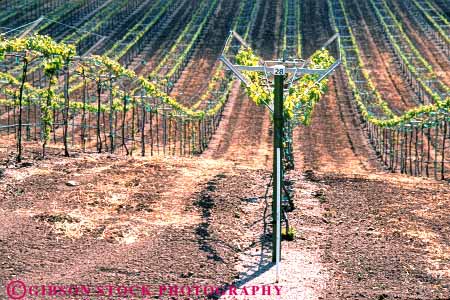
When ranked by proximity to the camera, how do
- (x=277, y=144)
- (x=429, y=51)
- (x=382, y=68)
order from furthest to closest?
(x=429, y=51), (x=382, y=68), (x=277, y=144)

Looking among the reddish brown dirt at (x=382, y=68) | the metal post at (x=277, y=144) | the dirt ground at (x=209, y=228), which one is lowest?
the dirt ground at (x=209, y=228)

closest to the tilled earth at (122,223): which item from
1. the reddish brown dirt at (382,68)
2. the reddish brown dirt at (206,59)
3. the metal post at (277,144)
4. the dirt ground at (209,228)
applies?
the dirt ground at (209,228)

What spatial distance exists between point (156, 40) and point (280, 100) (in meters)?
54.1

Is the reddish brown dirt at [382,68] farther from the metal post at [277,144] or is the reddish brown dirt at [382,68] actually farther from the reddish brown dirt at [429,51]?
the metal post at [277,144]

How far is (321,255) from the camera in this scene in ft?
48.3

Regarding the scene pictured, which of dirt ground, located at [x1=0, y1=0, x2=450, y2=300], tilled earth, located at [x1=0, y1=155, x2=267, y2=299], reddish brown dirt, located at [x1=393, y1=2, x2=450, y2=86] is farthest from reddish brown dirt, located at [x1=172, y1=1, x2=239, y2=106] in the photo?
tilled earth, located at [x1=0, y1=155, x2=267, y2=299]

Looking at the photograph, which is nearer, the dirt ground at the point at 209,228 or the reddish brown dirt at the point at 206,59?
the dirt ground at the point at 209,228

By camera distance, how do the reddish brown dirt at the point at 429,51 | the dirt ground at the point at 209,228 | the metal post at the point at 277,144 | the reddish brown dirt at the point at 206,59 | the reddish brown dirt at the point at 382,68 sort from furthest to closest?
the reddish brown dirt at the point at 429,51 < the reddish brown dirt at the point at 206,59 < the reddish brown dirt at the point at 382,68 < the metal post at the point at 277,144 < the dirt ground at the point at 209,228

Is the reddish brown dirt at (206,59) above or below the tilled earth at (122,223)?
above

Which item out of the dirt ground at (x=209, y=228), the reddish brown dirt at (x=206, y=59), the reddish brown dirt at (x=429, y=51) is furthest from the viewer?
the reddish brown dirt at (x=429, y=51)

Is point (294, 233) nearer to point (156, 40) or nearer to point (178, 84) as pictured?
point (178, 84)

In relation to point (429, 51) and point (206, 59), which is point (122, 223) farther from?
point (429, 51)

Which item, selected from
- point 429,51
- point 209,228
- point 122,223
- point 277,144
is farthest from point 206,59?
point 277,144

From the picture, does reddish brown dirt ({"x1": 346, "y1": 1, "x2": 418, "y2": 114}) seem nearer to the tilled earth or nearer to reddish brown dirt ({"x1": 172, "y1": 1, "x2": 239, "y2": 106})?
reddish brown dirt ({"x1": 172, "y1": 1, "x2": 239, "y2": 106})
